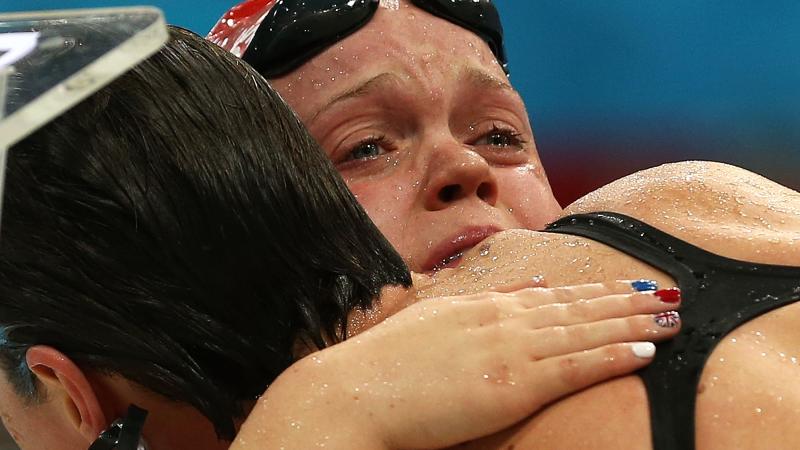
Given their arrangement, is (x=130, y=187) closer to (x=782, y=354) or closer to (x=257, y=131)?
(x=257, y=131)

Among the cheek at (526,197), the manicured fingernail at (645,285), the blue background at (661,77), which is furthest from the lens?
the blue background at (661,77)

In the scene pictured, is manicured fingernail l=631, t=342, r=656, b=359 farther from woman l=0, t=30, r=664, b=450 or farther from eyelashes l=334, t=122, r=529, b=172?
eyelashes l=334, t=122, r=529, b=172

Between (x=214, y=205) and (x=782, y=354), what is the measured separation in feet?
1.54

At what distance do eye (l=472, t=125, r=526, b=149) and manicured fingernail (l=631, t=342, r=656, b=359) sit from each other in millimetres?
898

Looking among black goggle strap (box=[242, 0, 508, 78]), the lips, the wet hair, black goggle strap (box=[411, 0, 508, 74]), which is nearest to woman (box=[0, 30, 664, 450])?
the wet hair

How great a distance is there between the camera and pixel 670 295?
2.79ft

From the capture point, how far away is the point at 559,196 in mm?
2949

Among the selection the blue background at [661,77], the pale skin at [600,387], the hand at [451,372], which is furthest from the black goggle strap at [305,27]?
the blue background at [661,77]

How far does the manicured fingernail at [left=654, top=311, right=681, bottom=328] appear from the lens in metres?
0.82

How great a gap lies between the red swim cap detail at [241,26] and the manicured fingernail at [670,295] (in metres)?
1.05

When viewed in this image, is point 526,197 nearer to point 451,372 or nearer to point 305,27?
point 305,27

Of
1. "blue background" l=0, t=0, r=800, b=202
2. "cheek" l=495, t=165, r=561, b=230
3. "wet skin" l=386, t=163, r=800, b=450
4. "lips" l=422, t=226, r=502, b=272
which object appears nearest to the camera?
"wet skin" l=386, t=163, r=800, b=450

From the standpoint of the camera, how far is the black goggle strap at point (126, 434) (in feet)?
3.13

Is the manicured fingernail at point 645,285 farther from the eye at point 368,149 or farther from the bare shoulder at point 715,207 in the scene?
the eye at point 368,149
